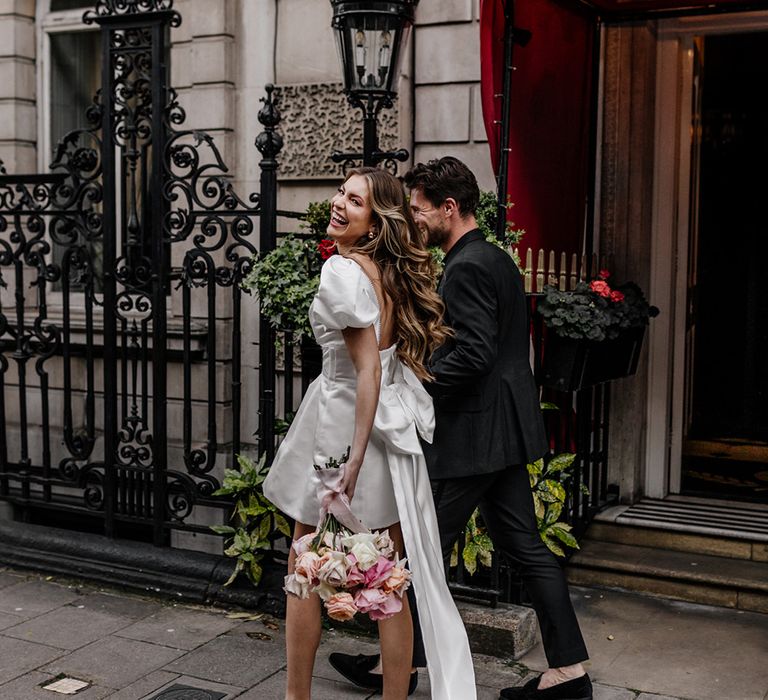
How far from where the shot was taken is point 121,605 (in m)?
5.60

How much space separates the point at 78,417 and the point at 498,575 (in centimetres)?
395

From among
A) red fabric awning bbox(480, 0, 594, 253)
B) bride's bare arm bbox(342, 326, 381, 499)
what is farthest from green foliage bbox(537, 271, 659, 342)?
bride's bare arm bbox(342, 326, 381, 499)

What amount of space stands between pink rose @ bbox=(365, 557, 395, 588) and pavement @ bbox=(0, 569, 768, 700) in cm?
109

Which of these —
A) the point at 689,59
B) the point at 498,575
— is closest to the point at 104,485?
the point at 498,575

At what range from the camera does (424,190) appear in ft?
13.7

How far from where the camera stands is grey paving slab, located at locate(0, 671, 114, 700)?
445cm

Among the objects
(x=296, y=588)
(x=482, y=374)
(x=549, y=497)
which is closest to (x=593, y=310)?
(x=549, y=497)

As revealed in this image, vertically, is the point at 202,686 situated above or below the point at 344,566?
below

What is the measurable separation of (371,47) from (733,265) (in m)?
4.27

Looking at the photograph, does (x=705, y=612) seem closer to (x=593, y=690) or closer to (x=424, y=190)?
(x=593, y=690)

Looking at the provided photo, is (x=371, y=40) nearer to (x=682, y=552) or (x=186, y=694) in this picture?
(x=186, y=694)

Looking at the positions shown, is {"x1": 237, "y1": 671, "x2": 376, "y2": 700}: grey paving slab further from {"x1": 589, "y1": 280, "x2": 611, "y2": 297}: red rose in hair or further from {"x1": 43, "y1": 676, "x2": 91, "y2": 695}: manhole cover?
{"x1": 589, "y1": 280, "x2": 611, "y2": 297}: red rose in hair

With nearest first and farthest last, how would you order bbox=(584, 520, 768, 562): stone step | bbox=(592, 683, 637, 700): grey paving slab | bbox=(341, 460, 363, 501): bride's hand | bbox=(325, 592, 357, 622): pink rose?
bbox=(325, 592, 357, 622): pink rose
bbox=(341, 460, 363, 501): bride's hand
bbox=(592, 683, 637, 700): grey paving slab
bbox=(584, 520, 768, 562): stone step

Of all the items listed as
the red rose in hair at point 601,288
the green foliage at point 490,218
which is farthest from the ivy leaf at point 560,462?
the green foliage at point 490,218
